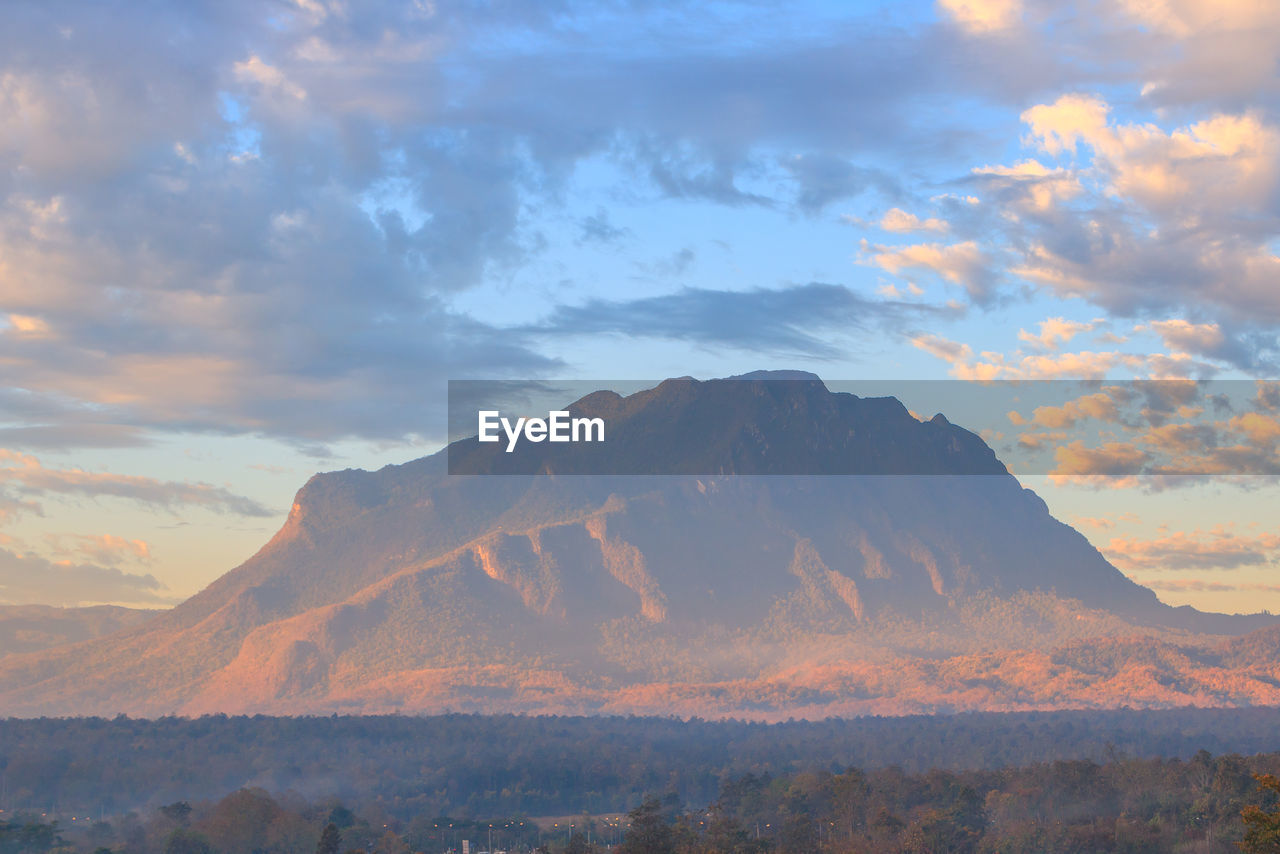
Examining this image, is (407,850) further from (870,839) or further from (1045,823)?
(1045,823)

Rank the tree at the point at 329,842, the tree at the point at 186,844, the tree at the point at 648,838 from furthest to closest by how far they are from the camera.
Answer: the tree at the point at 186,844
the tree at the point at 329,842
the tree at the point at 648,838

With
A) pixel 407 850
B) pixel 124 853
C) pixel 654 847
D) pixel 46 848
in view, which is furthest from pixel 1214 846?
pixel 46 848

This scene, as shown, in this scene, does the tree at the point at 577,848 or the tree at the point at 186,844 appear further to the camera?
the tree at the point at 186,844

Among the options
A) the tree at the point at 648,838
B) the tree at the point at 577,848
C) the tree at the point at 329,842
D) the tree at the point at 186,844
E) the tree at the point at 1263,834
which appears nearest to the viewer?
the tree at the point at 1263,834

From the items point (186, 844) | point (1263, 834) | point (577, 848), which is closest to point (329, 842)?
point (186, 844)

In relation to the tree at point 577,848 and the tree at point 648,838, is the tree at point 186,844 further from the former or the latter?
the tree at point 648,838

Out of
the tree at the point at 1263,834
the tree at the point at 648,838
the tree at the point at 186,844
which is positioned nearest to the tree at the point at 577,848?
the tree at the point at 648,838

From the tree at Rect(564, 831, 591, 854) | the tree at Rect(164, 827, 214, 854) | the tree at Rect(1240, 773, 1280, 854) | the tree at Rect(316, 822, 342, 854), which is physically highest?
the tree at Rect(1240, 773, 1280, 854)

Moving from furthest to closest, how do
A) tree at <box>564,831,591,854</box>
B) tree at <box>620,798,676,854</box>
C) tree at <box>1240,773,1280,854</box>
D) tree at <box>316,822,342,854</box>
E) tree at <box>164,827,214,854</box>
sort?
tree at <box>164,827,214,854</box>, tree at <box>564,831,591,854</box>, tree at <box>316,822,342,854</box>, tree at <box>620,798,676,854</box>, tree at <box>1240,773,1280,854</box>

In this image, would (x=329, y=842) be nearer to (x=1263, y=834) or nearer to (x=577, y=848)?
(x=577, y=848)

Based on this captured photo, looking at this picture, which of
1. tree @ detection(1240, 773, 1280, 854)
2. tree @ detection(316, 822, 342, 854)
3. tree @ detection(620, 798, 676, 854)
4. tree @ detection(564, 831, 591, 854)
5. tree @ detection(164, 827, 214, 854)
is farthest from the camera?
tree @ detection(164, 827, 214, 854)

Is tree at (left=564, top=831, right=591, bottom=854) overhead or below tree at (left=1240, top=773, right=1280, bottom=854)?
below

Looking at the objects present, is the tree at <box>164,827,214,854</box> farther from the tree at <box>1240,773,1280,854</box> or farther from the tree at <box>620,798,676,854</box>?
the tree at <box>1240,773,1280,854</box>

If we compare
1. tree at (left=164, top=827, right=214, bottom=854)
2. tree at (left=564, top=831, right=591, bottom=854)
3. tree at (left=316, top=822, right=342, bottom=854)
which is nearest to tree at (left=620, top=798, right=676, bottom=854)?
tree at (left=564, top=831, right=591, bottom=854)
